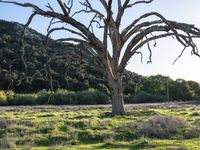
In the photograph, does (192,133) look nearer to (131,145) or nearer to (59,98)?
(131,145)

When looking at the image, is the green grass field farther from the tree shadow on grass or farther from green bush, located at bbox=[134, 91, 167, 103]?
green bush, located at bbox=[134, 91, 167, 103]

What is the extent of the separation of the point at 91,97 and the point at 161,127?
43.0 meters

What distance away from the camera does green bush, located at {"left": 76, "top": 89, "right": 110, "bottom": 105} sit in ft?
213

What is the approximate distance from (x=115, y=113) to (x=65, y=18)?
27.6 feet

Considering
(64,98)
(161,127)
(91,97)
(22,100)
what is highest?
(91,97)

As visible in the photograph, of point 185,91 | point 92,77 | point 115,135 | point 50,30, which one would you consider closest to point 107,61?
point 50,30

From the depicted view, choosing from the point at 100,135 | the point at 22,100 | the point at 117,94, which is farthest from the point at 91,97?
the point at 100,135

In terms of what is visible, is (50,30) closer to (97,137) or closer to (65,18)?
(65,18)

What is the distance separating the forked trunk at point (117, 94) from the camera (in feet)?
102

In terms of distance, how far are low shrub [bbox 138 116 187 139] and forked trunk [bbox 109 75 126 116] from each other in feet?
24.1

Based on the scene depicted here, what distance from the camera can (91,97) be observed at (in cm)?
6531

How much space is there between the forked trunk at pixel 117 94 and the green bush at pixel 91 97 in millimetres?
33084

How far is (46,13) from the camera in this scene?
80.4ft

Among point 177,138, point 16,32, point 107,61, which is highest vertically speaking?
point 16,32
